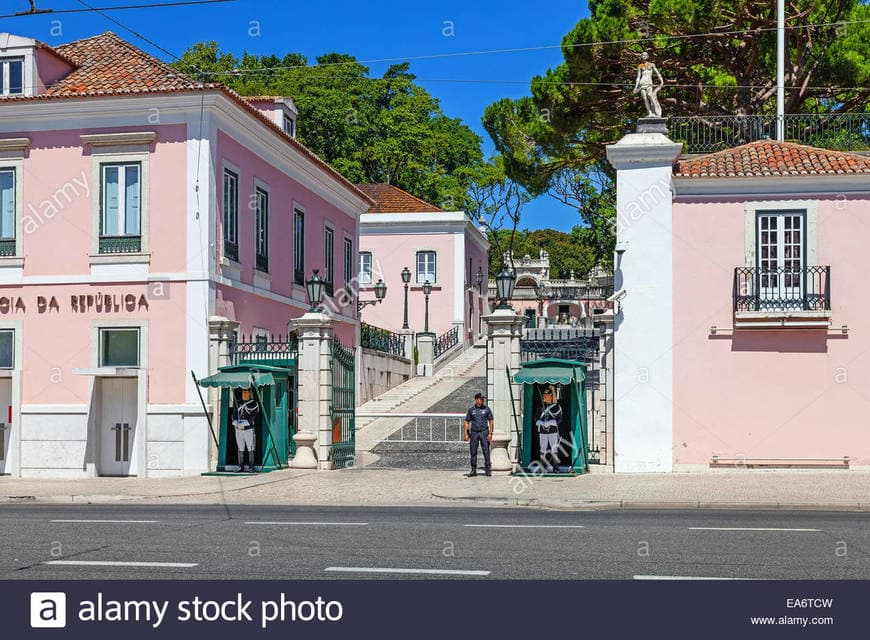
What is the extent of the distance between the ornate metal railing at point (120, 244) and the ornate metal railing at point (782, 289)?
12.1 m

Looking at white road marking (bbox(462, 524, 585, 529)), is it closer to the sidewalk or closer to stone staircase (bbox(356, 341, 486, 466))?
the sidewalk

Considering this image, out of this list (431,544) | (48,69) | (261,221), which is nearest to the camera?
(431,544)

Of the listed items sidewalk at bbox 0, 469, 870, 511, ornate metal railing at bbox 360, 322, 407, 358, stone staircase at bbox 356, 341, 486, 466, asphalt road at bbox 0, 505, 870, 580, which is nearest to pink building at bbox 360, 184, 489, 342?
stone staircase at bbox 356, 341, 486, 466

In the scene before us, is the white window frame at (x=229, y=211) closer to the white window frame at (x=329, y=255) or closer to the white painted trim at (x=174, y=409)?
the white painted trim at (x=174, y=409)

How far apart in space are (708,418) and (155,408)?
1104 cm

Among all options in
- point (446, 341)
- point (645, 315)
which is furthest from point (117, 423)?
point (446, 341)

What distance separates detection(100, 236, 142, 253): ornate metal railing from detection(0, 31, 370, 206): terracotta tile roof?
292cm

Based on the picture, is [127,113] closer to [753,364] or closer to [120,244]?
[120,244]

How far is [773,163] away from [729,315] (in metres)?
3.16

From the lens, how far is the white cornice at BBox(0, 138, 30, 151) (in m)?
25.2

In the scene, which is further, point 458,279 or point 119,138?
point 458,279

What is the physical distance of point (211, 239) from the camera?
24500 mm

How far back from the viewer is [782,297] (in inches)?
898

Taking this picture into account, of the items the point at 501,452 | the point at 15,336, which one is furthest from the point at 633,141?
the point at 15,336
